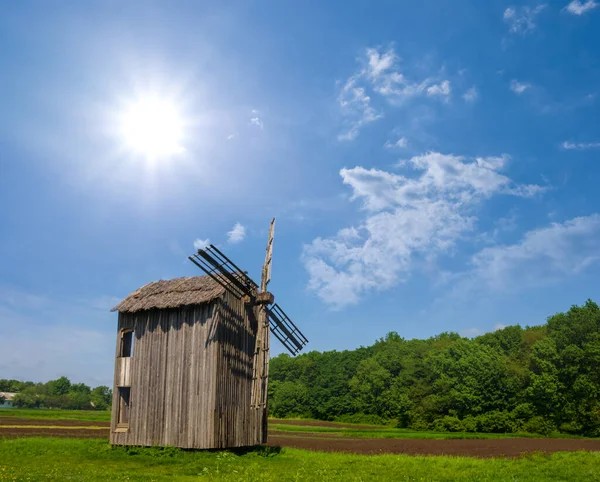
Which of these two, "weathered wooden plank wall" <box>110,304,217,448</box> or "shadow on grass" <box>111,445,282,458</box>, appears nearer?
"shadow on grass" <box>111,445,282,458</box>

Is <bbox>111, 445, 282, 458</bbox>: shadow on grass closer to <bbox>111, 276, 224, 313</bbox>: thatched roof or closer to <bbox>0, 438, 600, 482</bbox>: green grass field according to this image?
<bbox>0, 438, 600, 482</bbox>: green grass field

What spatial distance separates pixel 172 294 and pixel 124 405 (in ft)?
23.8

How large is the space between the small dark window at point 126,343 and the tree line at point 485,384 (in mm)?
52490

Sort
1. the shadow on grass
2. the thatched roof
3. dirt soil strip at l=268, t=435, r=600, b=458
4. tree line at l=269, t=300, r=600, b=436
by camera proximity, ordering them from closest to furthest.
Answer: the shadow on grass < the thatched roof < dirt soil strip at l=268, t=435, r=600, b=458 < tree line at l=269, t=300, r=600, b=436

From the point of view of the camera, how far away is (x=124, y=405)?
30.1 metres

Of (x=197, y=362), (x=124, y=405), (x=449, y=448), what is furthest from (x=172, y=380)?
(x=449, y=448)

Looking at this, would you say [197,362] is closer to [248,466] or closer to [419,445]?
[248,466]

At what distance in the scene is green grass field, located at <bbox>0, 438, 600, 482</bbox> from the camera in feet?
65.1

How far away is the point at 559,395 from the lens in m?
63.5

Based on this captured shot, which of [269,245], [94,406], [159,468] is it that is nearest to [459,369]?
[269,245]

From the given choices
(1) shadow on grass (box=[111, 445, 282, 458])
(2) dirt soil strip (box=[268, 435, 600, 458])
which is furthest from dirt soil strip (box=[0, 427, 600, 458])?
(1) shadow on grass (box=[111, 445, 282, 458])

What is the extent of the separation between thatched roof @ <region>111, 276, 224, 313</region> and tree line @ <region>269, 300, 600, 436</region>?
171 ft

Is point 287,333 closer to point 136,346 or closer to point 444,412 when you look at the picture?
point 136,346

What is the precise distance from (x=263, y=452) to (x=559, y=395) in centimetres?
4995
